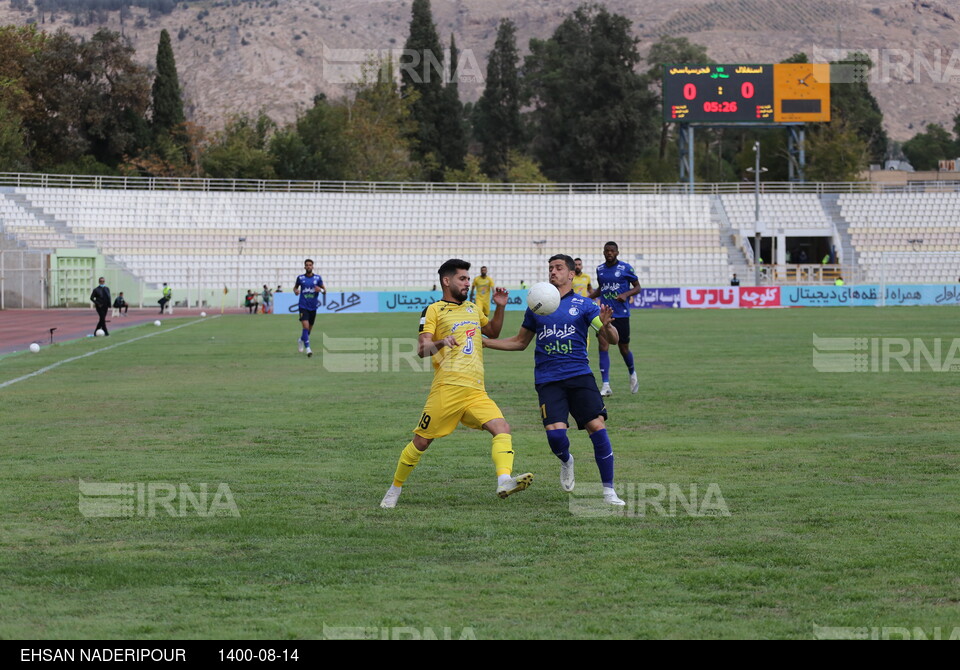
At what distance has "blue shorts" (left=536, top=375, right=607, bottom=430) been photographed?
9.27 meters

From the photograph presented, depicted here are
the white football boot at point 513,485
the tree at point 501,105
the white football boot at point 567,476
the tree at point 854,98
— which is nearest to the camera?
the white football boot at point 513,485

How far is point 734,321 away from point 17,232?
39.4 metres

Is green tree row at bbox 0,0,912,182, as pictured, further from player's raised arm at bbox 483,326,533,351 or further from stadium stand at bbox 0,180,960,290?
player's raised arm at bbox 483,326,533,351

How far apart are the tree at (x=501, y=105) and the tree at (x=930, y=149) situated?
6238 centimetres

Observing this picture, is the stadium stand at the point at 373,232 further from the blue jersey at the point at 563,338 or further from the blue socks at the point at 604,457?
the blue socks at the point at 604,457

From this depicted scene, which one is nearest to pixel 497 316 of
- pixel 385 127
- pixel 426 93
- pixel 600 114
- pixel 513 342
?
pixel 513 342

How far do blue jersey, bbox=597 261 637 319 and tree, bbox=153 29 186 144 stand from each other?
79449mm

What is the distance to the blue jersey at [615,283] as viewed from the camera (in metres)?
17.6

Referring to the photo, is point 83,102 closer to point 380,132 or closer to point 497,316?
point 380,132

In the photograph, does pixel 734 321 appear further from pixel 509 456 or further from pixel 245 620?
pixel 245 620

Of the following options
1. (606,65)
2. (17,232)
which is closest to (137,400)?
(17,232)

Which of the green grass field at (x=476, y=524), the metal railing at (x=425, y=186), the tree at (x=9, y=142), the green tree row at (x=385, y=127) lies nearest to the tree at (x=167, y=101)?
the green tree row at (x=385, y=127)

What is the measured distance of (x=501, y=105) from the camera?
365 feet

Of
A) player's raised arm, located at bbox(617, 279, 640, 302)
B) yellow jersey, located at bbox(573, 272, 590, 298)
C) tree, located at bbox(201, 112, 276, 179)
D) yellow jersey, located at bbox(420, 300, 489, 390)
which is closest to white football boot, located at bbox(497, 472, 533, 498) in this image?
yellow jersey, located at bbox(420, 300, 489, 390)
